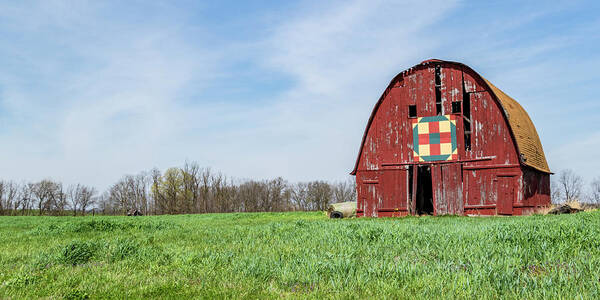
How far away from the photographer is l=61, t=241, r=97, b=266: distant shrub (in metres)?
6.72

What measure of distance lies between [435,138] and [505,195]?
173 inches

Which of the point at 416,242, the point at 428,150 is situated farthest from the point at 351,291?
the point at 428,150

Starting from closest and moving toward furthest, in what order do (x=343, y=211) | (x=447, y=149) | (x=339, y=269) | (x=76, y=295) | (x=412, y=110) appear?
(x=76, y=295) < (x=339, y=269) < (x=447, y=149) < (x=412, y=110) < (x=343, y=211)

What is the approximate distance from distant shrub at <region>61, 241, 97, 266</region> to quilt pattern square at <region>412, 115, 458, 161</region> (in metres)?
17.4

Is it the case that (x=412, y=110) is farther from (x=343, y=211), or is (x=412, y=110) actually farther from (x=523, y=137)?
(x=343, y=211)

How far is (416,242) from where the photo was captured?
6828 millimetres

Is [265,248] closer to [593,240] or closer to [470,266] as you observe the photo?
[470,266]

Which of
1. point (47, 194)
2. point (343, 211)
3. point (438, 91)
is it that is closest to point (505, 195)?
point (438, 91)

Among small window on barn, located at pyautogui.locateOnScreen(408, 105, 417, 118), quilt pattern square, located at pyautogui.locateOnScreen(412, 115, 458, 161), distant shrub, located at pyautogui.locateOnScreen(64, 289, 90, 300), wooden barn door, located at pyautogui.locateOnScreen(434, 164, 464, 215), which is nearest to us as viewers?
distant shrub, located at pyautogui.locateOnScreen(64, 289, 90, 300)

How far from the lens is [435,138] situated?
2105cm

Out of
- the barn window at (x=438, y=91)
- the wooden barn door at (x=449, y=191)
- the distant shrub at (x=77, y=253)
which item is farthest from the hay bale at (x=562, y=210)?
the distant shrub at (x=77, y=253)

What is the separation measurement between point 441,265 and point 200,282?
308 cm

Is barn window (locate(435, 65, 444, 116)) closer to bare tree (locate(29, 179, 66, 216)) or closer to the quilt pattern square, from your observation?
the quilt pattern square

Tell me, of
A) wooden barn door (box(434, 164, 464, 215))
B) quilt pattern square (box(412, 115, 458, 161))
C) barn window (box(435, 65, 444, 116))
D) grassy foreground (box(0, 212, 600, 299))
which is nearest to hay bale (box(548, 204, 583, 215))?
wooden barn door (box(434, 164, 464, 215))
